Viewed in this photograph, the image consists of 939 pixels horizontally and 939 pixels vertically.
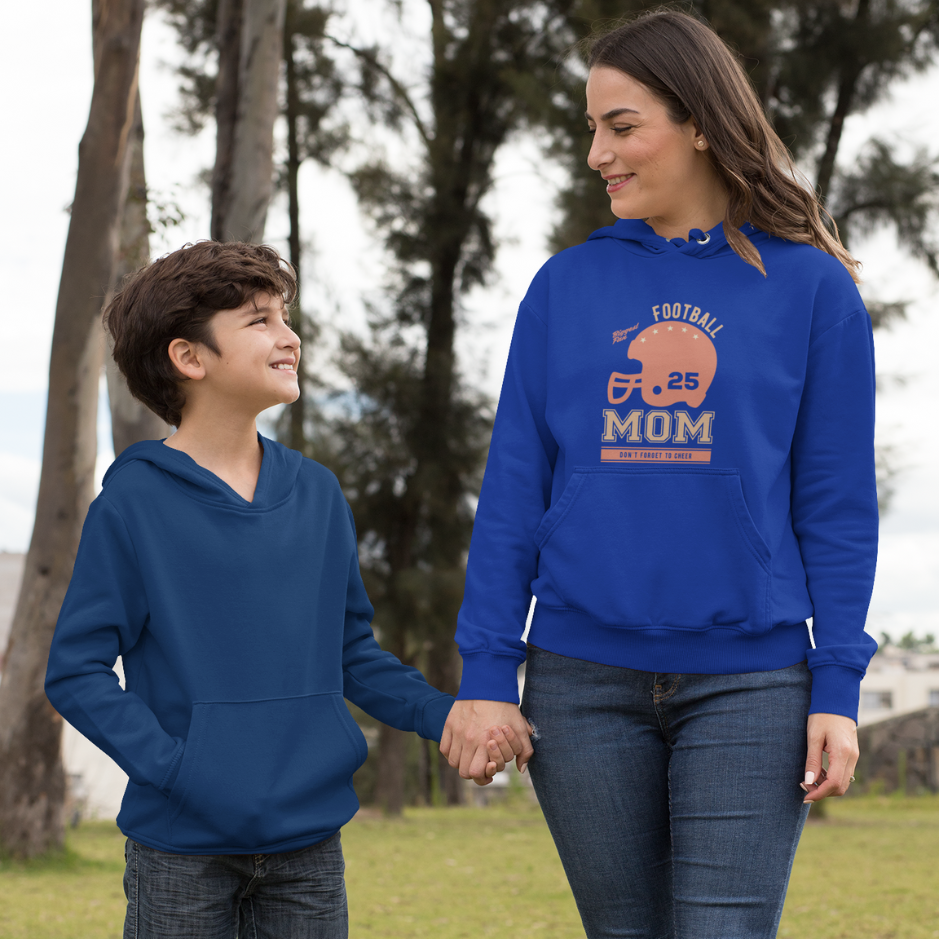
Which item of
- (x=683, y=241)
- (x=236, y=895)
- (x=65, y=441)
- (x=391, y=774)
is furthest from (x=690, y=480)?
(x=391, y=774)

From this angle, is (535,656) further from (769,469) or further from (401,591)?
(401,591)

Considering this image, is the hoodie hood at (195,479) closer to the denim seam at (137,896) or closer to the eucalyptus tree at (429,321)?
the denim seam at (137,896)

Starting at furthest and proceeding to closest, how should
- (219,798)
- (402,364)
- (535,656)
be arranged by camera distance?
(402,364) < (535,656) < (219,798)

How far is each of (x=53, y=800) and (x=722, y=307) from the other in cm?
572

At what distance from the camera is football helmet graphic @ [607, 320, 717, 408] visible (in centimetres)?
160

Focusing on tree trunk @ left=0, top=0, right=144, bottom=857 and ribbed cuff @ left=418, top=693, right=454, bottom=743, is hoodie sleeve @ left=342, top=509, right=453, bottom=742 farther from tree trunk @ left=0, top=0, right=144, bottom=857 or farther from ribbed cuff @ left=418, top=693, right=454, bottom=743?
tree trunk @ left=0, top=0, right=144, bottom=857

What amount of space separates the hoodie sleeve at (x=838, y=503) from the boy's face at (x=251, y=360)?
80cm

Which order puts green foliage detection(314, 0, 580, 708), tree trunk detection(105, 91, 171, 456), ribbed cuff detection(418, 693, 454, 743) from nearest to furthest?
ribbed cuff detection(418, 693, 454, 743) → tree trunk detection(105, 91, 171, 456) → green foliage detection(314, 0, 580, 708)

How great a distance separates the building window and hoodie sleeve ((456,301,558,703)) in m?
36.3

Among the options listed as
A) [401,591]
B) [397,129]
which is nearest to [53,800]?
[401,591]

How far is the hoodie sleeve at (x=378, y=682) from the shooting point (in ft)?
5.94

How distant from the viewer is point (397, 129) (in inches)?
457

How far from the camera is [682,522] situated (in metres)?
1.55

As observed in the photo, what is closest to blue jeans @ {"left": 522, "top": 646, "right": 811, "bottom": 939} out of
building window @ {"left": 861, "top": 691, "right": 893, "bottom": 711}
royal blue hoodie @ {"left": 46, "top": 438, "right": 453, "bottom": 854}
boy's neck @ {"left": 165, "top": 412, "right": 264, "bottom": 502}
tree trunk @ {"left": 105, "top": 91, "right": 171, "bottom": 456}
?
royal blue hoodie @ {"left": 46, "top": 438, "right": 453, "bottom": 854}
